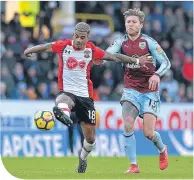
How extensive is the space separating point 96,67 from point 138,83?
9.70 meters

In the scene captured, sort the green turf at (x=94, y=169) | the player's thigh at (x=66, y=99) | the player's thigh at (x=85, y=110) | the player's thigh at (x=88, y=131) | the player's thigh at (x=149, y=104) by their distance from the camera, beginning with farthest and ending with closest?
1. the player's thigh at (x=149, y=104)
2. the player's thigh at (x=88, y=131)
3. the player's thigh at (x=85, y=110)
4. the player's thigh at (x=66, y=99)
5. the green turf at (x=94, y=169)

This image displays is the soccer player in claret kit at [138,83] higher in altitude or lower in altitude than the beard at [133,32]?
lower

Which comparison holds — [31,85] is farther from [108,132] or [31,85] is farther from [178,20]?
[178,20]

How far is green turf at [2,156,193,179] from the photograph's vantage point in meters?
13.9

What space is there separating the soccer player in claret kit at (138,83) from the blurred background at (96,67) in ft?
24.9

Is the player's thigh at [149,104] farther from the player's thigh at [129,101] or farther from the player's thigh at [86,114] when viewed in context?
the player's thigh at [86,114]

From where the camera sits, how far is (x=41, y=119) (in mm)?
14297

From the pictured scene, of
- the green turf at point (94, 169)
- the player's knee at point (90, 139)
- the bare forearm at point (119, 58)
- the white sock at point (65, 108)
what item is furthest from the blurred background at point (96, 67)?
the white sock at point (65, 108)

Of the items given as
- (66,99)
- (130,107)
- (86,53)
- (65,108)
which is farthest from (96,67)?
(65,108)

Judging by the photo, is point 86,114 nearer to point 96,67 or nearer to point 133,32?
point 133,32

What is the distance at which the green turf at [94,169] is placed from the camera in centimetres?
1391

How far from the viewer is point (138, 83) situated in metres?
15.0

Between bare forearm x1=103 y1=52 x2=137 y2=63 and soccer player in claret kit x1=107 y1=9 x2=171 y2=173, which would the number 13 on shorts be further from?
bare forearm x1=103 y1=52 x2=137 y2=63

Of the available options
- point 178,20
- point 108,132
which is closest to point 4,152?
point 108,132
